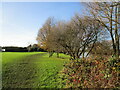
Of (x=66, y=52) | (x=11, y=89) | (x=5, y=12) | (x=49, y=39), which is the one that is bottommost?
(x=11, y=89)

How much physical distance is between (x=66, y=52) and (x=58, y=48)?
53 cm

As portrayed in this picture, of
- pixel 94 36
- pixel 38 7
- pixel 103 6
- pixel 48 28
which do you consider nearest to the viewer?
pixel 103 6

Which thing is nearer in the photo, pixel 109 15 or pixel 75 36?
pixel 109 15

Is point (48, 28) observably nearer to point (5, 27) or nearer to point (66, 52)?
point (66, 52)

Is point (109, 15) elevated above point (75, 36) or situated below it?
above

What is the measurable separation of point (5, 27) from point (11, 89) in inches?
99.1

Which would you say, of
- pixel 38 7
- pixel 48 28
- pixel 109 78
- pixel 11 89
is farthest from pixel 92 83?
pixel 48 28

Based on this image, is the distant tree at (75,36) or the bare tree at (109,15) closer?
the bare tree at (109,15)

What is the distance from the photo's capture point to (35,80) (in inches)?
108

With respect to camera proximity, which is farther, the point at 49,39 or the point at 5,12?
the point at 49,39

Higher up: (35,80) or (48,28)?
(48,28)

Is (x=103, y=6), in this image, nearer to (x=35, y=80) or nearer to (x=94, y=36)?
(x=94, y=36)

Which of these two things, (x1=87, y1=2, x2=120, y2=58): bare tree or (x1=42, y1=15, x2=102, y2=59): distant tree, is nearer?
(x1=87, y1=2, x2=120, y2=58): bare tree

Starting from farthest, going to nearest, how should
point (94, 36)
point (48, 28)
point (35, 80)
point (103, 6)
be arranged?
point (48, 28) < point (94, 36) < point (103, 6) < point (35, 80)
